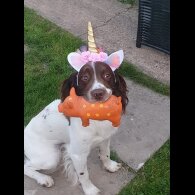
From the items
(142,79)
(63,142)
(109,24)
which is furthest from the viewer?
(109,24)

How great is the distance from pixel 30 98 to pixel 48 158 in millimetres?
1351

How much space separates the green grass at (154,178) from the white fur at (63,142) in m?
0.25

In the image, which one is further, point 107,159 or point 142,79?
point 142,79

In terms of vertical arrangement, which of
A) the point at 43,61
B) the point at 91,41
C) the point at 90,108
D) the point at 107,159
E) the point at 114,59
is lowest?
the point at 43,61

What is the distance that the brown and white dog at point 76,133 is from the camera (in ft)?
10.5

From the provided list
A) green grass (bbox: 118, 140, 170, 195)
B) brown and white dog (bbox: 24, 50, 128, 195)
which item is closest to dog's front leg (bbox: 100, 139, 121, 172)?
brown and white dog (bbox: 24, 50, 128, 195)

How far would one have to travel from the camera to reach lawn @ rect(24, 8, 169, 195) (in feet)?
13.6

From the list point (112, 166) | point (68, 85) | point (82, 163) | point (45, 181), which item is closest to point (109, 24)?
point (112, 166)

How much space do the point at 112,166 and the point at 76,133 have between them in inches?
32.4

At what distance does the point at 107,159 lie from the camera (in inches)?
165

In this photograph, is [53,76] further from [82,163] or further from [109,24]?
[82,163]

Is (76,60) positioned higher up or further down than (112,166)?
higher up

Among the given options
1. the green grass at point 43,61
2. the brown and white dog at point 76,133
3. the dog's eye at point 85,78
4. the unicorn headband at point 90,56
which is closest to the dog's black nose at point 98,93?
the brown and white dog at point 76,133
